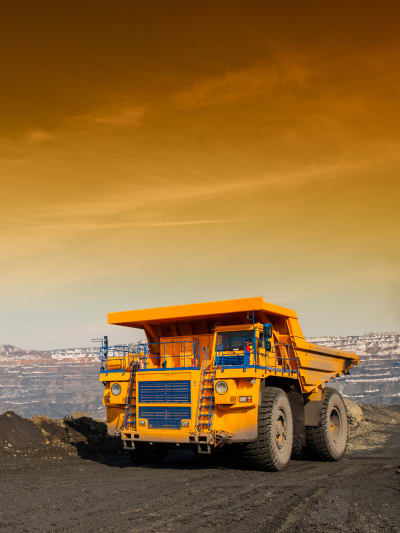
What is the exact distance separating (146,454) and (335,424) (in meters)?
5.38

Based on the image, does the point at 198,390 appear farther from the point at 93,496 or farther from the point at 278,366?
the point at 93,496

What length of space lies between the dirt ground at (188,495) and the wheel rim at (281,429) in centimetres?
58

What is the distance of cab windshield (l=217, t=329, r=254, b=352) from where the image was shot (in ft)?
42.4

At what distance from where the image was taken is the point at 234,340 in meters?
13.1

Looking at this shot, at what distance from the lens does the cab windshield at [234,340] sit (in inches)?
509

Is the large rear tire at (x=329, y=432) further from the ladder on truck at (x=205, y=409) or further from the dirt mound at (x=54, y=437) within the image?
the dirt mound at (x=54, y=437)

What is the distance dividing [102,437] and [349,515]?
421 inches

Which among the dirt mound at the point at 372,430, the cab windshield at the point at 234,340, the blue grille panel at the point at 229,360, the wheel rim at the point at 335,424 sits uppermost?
the cab windshield at the point at 234,340

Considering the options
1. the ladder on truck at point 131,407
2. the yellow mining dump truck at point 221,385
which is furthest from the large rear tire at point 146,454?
the ladder on truck at point 131,407

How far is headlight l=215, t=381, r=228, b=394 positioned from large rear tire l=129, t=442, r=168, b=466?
8.23 ft

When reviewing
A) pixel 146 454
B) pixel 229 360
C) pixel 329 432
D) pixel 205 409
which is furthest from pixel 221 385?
pixel 329 432

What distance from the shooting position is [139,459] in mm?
13570

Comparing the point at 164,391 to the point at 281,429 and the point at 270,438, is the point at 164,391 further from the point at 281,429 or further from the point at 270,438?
the point at 281,429

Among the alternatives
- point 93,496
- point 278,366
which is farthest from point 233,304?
point 93,496
